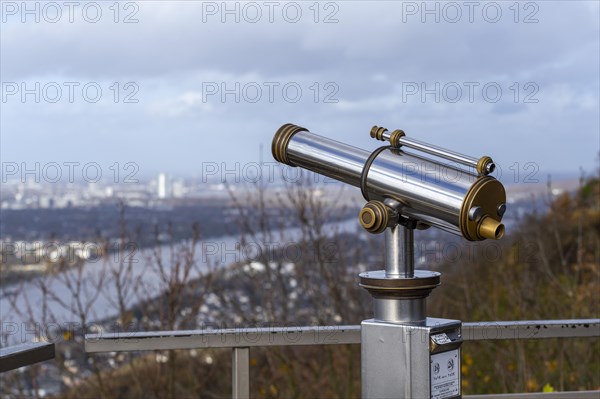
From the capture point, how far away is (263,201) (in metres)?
5.57

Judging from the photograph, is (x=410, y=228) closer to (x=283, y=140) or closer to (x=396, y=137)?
(x=396, y=137)

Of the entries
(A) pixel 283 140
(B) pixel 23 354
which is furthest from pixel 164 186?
(B) pixel 23 354

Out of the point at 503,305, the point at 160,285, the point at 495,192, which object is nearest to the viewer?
the point at 495,192

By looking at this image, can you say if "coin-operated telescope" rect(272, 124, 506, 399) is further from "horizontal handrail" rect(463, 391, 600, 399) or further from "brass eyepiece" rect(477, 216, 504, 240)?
"horizontal handrail" rect(463, 391, 600, 399)

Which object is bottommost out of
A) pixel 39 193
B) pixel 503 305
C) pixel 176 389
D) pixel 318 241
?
pixel 176 389

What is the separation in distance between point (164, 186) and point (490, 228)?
424cm

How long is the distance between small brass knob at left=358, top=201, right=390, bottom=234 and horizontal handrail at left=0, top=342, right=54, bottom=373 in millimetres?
710

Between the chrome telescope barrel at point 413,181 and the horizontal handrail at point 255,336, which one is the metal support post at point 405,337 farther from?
the horizontal handrail at point 255,336

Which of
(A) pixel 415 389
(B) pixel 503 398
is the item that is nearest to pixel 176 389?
(B) pixel 503 398

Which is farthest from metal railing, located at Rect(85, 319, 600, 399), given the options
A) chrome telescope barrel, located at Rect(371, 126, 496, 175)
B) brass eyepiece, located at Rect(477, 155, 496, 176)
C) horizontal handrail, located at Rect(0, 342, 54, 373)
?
brass eyepiece, located at Rect(477, 155, 496, 176)

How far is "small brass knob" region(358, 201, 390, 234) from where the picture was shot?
5.29ft

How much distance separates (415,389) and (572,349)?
4.00m

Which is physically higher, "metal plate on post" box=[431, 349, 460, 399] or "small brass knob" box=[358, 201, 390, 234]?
"small brass knob" box=[358, 201, 390, 234]

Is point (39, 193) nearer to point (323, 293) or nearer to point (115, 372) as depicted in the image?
point (115, 372)
